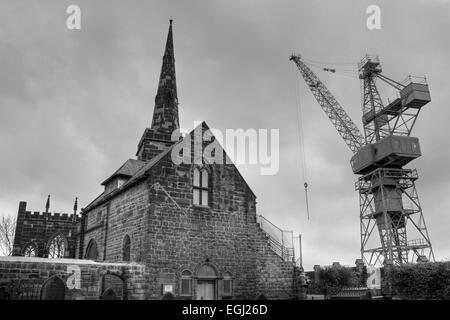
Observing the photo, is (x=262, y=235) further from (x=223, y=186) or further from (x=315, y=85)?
(x=315, y=85)

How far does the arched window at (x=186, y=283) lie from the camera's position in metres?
20.3

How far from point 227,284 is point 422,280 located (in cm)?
1005

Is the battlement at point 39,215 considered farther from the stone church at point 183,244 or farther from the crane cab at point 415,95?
the crane cab at point 415,95

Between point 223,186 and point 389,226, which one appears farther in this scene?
point 389,226

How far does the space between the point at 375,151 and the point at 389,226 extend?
9723 mm

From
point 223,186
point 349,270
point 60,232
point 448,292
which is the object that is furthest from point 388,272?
point 60,232

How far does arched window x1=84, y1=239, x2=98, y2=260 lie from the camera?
27891mm

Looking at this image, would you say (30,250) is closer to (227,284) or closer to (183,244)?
(183,244)

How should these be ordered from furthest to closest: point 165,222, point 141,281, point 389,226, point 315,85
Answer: point 315,85 < point 389,226 < point 165,222 < point 141,281

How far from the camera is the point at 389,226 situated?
50438 mm

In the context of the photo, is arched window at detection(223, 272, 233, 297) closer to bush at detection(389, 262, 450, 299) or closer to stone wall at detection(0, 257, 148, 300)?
stone wall at detection(0, 257, 148, 300)

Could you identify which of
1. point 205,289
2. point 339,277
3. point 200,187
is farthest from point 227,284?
point 339,277

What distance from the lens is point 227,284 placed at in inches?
853

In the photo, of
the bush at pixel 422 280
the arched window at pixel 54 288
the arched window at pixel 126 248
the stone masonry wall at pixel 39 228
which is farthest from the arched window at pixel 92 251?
the bush at pixel 422 280
